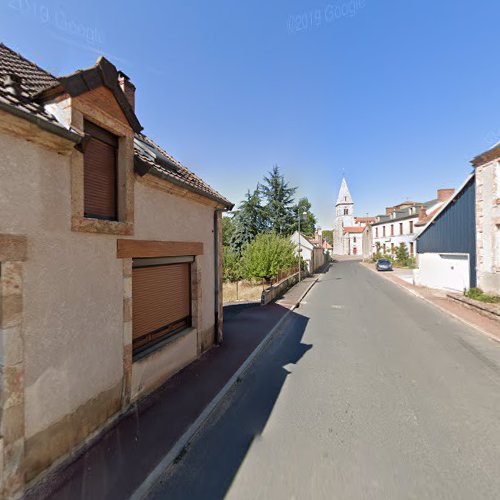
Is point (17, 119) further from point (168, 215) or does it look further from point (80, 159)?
point (168, 215)

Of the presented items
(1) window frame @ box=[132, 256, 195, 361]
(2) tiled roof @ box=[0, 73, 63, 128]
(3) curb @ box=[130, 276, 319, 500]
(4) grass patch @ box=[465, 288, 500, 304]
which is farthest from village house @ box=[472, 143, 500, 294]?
(2) tiled roof @ box=[0, 73, 63, 128]

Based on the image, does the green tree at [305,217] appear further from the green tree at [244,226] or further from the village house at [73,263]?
the village house at [73,263]

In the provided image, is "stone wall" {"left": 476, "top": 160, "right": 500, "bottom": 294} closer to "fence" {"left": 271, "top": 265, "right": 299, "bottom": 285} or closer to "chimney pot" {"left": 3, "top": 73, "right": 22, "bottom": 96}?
"fence" {"left": 271, "top": 265, "right": 299, "bottom": 285}

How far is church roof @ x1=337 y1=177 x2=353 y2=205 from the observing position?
85.7 metres

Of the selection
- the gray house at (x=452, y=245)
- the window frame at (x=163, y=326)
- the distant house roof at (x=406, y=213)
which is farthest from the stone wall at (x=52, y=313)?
the distant house roof at (x=406, y=213)

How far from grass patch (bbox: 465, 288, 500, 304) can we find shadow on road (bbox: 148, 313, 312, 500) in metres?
11.1

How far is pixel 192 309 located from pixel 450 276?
16.5 meters

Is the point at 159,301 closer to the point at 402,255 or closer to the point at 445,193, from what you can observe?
the point at 445,193

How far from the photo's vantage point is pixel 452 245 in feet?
51.1

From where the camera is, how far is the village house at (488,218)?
12.0m

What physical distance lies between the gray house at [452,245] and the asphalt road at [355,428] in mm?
7987

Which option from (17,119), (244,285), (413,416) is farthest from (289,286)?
(17,119)

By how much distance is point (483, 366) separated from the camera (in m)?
6.48

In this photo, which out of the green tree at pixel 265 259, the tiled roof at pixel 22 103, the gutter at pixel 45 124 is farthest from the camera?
the green tree at pixel 265 259
